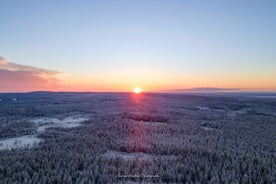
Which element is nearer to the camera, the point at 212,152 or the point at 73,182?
the point at 73,182

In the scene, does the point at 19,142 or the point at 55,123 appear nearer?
the point at 19,142

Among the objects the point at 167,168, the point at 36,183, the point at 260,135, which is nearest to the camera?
the point at 36,183

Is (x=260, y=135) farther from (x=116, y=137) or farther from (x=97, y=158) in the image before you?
(x=97, y=158)

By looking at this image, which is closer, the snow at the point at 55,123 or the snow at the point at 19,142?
the snow at the point at 19,142

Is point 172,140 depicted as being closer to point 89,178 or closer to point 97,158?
point 97,158

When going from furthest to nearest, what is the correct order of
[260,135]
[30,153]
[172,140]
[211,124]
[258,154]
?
[211,124]
[260,135]
[172,140]
[258,154]
[30,153]

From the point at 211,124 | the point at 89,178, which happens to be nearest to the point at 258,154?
the point at 89,178

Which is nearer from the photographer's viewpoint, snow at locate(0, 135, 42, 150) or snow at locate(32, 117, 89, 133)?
snow at locate(0, 135, 42, 150)
